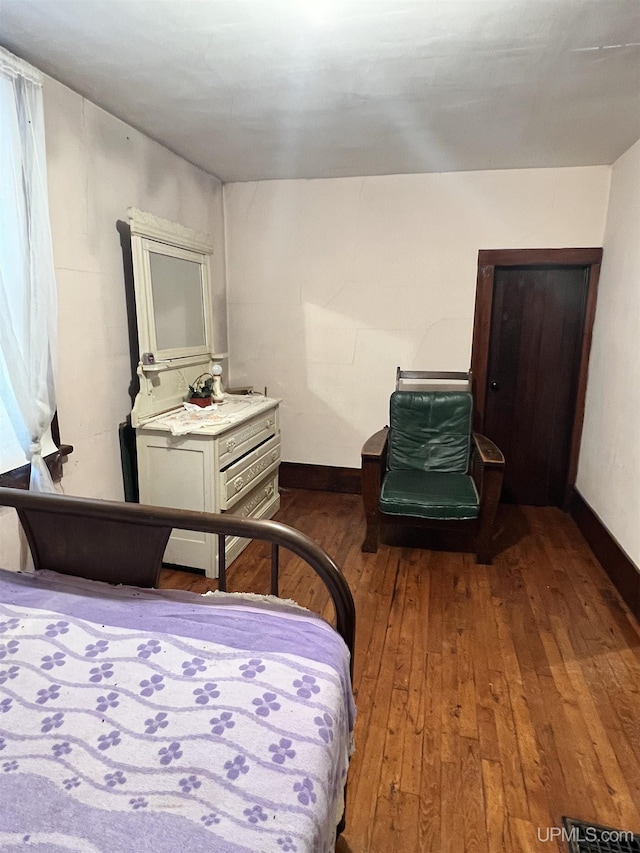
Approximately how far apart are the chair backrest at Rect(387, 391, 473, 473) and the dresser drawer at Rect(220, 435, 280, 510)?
2.55ft

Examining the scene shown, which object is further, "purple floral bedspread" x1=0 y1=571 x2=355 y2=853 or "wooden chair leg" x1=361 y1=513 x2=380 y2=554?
"wooden chair leg" x1=361 y1=513 x2=380 y2=554

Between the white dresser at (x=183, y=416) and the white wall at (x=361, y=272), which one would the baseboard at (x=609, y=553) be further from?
the white dresser at (x=183, y=416)

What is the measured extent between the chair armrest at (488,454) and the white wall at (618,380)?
2.03 feet

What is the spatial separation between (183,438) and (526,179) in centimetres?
269

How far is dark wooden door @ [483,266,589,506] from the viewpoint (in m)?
3.40

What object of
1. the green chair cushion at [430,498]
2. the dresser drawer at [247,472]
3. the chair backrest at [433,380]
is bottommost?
the green chair cushion at [430,498]

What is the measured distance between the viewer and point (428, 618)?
232cm

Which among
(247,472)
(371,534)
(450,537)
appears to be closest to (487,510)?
(450,537)

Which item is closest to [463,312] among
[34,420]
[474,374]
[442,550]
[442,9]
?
[474,374]

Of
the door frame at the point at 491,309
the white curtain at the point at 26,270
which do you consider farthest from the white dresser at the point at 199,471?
the door frame at the point at 491,309

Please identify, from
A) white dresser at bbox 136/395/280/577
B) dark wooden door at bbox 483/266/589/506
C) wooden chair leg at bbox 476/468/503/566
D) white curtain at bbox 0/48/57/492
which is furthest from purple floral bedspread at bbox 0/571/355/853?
dark wooden door at bbox 483/266/589/506

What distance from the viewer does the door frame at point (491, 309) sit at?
10.7 feet

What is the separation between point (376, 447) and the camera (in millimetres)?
2924

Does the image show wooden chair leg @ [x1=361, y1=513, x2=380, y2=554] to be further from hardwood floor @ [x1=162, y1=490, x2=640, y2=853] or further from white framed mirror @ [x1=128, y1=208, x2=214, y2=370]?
white framed mirror @ [x1=128, y1=208, x2=214, y2=370]
